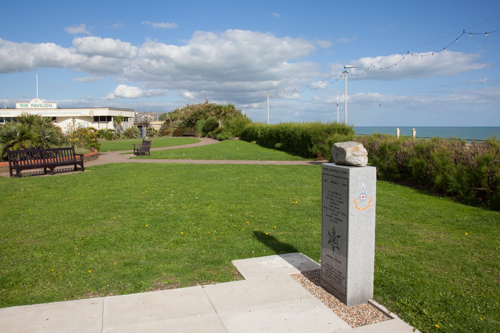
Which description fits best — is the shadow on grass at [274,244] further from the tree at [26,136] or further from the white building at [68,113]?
the white building at [68,113]

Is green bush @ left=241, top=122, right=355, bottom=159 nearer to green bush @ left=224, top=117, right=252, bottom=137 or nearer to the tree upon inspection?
green bush @ left=224, top=117, right=252, bottom=137

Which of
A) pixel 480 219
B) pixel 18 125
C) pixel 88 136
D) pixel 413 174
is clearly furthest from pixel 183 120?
pixel 480 219

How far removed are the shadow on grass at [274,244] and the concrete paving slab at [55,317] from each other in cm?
257

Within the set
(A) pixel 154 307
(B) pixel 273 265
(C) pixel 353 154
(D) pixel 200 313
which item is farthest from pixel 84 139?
(C) pixel 353 154

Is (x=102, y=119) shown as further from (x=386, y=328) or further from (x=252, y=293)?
(x=386, y=328)

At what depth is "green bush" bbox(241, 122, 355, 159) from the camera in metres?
18.1

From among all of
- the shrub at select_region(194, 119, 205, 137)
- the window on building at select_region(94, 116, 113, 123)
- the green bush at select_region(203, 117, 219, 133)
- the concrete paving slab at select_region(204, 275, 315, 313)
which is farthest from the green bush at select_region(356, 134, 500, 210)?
the window on building at select_region(94, 116, 113, 123)

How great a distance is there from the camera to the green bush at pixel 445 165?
8570 mm

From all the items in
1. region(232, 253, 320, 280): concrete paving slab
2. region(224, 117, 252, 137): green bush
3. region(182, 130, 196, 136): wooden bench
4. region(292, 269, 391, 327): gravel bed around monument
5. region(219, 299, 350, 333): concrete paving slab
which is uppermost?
region(224, 117, 252, 137): green bush

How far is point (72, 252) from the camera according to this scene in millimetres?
5363

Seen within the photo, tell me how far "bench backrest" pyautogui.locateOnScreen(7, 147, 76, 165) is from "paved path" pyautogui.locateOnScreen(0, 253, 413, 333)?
11.2 metres

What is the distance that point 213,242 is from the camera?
5.82 m

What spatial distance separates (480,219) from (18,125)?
17.7m

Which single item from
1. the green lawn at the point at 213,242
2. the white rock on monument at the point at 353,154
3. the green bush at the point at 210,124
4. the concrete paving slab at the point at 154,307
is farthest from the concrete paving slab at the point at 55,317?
the green bush at the point at 210,124
